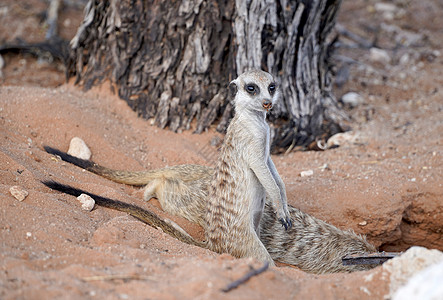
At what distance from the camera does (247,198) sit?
111 inches

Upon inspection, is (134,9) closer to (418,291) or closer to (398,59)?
(418,291)

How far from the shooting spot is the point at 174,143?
4.01 metres

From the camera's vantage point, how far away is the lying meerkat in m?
2.78

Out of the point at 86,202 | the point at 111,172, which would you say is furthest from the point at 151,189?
the point at 86,202

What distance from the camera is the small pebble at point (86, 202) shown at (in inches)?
110

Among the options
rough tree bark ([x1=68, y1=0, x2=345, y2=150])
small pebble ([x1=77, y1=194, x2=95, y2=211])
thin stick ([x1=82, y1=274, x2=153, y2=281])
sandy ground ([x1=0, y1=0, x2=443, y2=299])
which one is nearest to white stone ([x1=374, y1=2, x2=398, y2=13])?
sandy ground ([x1=0, y1=0, x2=443, y2=299])

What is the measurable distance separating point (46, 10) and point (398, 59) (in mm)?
4699

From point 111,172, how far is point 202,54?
1.31 m

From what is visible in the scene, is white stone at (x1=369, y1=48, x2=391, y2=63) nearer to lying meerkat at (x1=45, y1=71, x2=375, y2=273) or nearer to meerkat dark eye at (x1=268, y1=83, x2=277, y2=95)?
lying meerkat at (x1=45, y1=71, x2=375, y2=273)

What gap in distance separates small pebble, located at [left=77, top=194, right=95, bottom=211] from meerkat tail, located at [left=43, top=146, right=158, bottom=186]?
1.75 ft

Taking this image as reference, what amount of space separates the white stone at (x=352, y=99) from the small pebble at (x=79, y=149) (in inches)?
116

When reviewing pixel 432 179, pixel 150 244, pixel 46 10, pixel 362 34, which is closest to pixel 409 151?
pixel 432 179

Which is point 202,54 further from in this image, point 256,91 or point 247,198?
point 247,198

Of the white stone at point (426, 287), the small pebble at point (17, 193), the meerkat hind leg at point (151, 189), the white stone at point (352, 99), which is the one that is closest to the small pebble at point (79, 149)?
the meerkat hind leg at point (151, 189)
